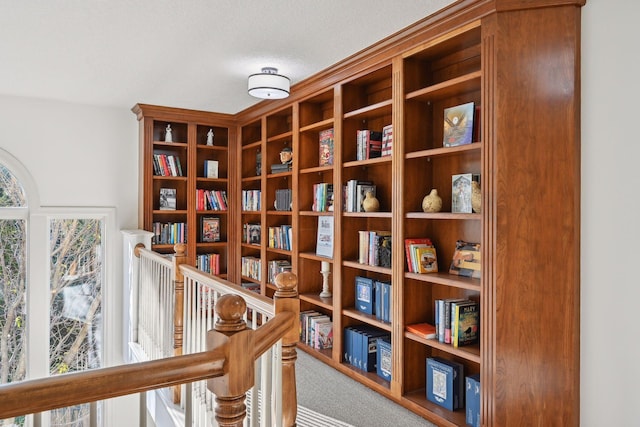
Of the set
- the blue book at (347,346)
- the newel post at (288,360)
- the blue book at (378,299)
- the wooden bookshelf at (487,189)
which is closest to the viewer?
the newel post at (288,360)

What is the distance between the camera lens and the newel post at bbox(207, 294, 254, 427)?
108cm

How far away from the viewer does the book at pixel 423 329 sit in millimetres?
2484

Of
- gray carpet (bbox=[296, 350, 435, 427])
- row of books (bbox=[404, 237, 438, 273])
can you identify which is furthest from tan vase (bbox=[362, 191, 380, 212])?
gray carpet (bbox=[296, 350, 435, 427])

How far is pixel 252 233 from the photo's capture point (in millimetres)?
4762

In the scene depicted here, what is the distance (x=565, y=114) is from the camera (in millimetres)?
1999

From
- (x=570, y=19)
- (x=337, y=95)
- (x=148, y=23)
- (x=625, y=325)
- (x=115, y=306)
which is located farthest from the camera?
(x=115, y=306)

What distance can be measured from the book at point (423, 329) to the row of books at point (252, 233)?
2448mm

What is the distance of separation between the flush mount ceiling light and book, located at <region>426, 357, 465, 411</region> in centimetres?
224

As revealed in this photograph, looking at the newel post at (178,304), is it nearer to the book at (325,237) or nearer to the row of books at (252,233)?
the book at (325,237)

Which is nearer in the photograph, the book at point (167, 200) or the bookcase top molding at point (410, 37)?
the bookcase top molding at point (410, 37)

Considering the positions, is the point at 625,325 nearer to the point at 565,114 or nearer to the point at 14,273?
the point at 565,114

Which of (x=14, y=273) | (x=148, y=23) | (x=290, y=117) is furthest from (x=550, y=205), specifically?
(x=14, y=273)

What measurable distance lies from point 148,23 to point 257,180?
8.36ft

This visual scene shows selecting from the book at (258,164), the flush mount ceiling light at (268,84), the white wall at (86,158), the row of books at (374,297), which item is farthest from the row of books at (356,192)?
the white wall at (86,158)
